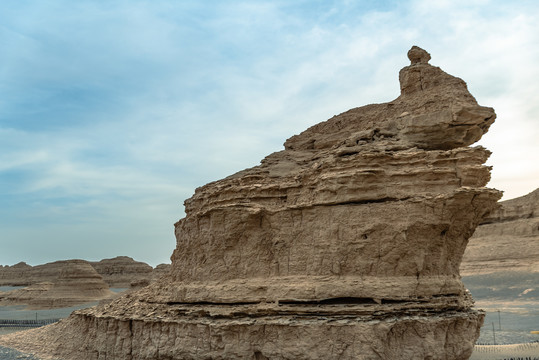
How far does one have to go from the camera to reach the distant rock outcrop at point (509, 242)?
2004 inches

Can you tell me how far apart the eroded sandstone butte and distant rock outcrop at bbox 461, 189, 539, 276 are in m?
37.2

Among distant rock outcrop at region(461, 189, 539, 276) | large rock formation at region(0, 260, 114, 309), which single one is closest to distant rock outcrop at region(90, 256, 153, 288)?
large rock formation at region(0, 260, 114, 309)

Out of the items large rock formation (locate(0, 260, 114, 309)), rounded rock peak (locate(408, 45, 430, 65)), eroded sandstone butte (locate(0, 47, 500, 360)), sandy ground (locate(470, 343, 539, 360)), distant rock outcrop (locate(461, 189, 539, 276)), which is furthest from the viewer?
large rock formation (locate(0, 260, 114, 309))

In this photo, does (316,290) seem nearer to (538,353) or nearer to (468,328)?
(468,328)

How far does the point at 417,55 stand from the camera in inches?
765

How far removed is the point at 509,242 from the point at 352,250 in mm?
46668

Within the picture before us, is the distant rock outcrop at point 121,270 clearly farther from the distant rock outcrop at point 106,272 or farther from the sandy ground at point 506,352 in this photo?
the sandy ground at point 506,352

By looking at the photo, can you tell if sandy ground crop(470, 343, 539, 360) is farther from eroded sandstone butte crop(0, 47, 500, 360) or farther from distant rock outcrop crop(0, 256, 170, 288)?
distant rock outcrop crop(0, 256, 170, 288)

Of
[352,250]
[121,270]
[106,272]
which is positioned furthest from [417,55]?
[106,272]

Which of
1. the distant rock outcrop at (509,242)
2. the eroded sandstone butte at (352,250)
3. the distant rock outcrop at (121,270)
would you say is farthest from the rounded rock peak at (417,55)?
the distant rock outcrop at (121,270)

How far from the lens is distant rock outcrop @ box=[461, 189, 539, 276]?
50.9 meters

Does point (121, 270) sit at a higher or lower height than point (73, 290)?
higher

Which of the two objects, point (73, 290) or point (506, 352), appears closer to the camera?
point (506, 352)

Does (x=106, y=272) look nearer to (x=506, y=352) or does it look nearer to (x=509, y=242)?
(x=509, y=242)
